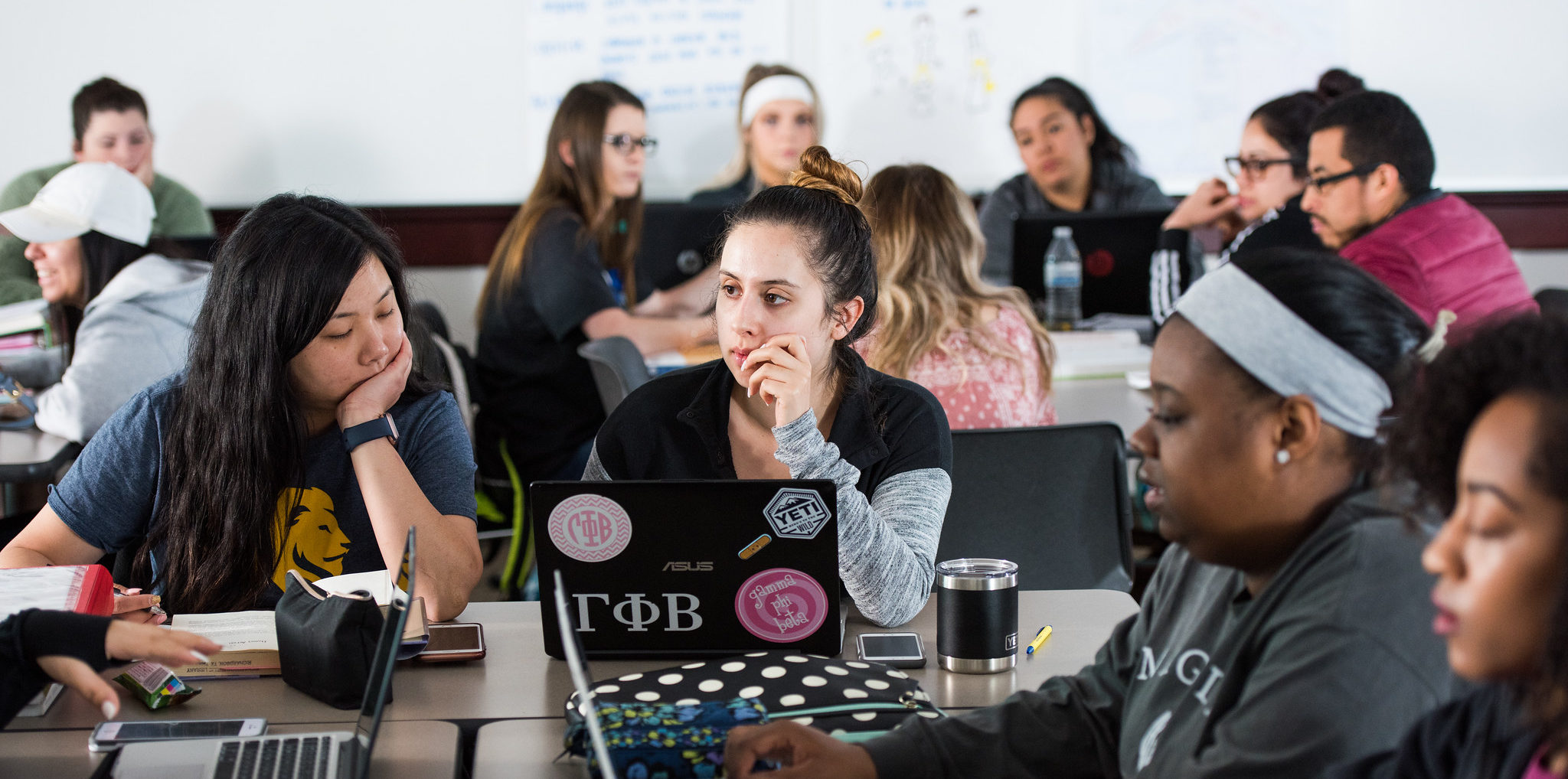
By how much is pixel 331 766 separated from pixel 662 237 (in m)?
3.05

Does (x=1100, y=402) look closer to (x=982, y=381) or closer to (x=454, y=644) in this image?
(x=982, y=381)

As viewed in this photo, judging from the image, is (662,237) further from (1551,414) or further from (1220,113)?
(1551,414)

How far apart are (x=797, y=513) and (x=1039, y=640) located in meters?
0.36

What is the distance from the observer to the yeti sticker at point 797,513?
1.31m

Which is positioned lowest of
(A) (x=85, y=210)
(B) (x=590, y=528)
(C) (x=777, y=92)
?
(B) (x=590, y=528)

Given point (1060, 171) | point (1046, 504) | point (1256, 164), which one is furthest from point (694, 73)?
point (1046, 504)

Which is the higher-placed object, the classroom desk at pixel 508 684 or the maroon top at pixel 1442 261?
the maroon top at pixel 1442 261

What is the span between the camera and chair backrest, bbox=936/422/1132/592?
1.96 metres

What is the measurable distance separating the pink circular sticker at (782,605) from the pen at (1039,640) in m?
0.25

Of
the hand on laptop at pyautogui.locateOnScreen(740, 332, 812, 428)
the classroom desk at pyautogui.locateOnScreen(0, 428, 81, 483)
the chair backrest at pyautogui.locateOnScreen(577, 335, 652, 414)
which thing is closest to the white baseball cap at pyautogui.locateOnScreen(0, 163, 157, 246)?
the classroom desk at pyautogui.locateOnScreen(0, 428, 81, 483)

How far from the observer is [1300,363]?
96 centimetres

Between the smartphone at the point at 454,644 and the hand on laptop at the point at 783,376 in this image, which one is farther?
the hand on laptop at the point at 783,376

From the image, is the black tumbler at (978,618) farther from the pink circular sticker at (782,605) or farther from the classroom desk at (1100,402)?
the classroom desk at (1100,402)

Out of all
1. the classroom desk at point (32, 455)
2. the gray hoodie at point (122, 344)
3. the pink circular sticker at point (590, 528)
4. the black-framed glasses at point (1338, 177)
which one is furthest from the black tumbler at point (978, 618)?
the black-framed glasses at point (1338, 177)
